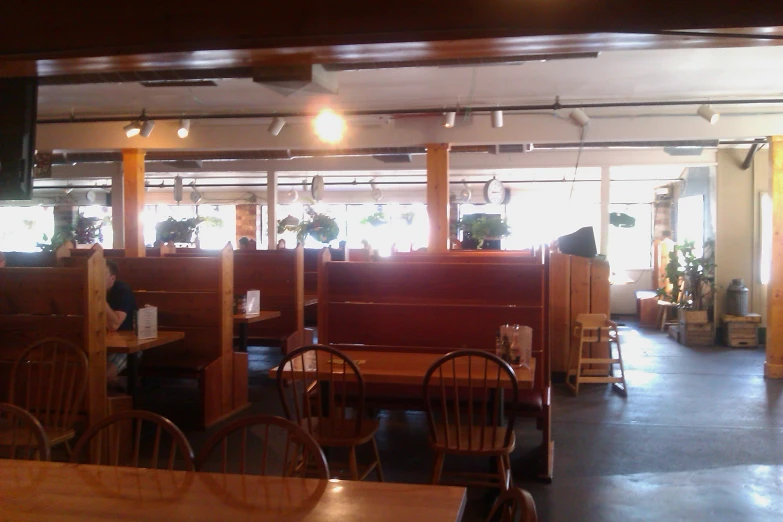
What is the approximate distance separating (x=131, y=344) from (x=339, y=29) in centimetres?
230

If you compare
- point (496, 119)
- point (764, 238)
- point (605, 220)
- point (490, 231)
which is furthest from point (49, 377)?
point (764, 238)

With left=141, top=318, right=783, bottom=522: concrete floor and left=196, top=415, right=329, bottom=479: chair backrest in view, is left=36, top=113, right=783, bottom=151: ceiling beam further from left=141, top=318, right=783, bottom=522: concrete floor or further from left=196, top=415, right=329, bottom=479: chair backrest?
left=196, top=415, right=329, bottom=479: chair backrest

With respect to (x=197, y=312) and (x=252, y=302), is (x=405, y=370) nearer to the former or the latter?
(x=197, y=312)

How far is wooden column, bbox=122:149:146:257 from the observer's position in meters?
8.01

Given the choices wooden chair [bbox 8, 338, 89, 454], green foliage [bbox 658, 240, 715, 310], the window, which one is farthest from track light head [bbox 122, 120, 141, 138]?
the window

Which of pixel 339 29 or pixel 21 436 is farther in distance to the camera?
pixel 21 436

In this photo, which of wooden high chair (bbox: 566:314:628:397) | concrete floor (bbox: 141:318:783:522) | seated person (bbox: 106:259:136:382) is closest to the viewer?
concrete floor (bbox: 141:318:783:522)

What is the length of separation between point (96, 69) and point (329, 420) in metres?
2.11

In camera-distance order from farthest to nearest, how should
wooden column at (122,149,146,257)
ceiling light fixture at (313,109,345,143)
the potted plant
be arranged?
the potted plant < wooden column at (122,149,146,257) < ceiling light fixture at (313,109,345,143)

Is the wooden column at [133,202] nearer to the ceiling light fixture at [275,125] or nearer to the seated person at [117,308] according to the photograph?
the ceiling light fixture at [275,125]

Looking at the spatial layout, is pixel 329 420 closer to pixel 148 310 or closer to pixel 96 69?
pixel 148 310

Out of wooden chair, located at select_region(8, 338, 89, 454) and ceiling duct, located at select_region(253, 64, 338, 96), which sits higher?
ceiling duct, located at select_region(253, 64, 338, 96)

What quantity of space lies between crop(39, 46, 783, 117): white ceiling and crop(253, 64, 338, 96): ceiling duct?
261 centimetres

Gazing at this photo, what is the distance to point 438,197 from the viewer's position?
7707mm
